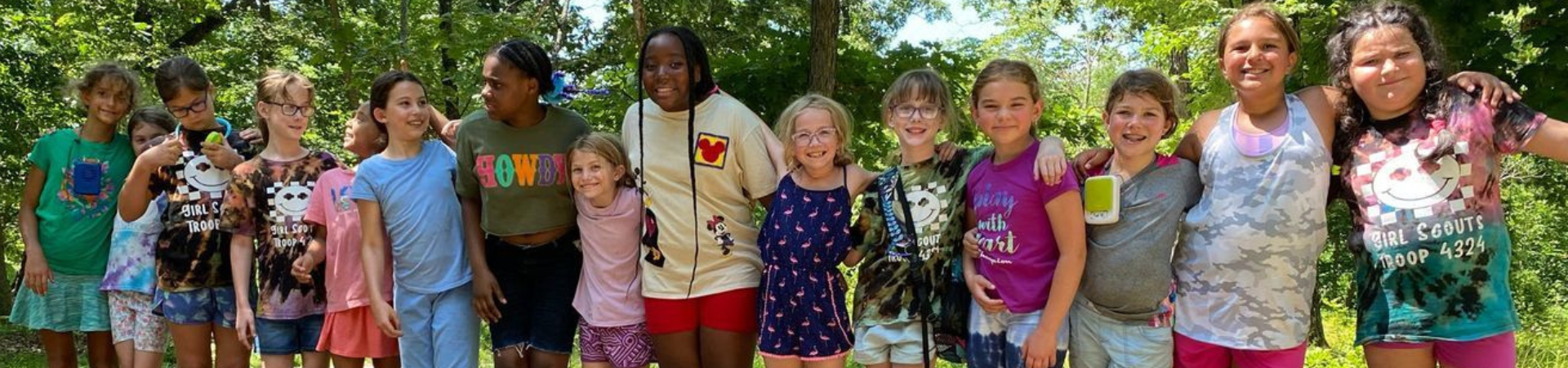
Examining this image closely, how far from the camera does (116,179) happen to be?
4656 millimetres

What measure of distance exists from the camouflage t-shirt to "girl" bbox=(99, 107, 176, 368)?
3.22 metres

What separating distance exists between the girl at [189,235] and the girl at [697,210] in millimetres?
1979

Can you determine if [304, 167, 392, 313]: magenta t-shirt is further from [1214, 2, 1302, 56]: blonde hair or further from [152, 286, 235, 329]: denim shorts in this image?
[1214, 2, 1302, 56]: blonde hair

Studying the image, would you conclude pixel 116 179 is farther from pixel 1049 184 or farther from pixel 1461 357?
pixel 1461 357

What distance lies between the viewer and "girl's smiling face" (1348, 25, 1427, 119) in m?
2.92

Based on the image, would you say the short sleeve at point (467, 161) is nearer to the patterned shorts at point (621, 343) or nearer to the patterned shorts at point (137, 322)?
the patterned shorts at point (621, 343)

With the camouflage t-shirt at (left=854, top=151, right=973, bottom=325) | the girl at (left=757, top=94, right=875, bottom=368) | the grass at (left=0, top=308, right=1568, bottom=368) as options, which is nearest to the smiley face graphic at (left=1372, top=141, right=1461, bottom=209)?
the camouflage t-shirt at (left=854, top=151, right=973, bottom=325)

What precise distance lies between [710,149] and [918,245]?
0.77m

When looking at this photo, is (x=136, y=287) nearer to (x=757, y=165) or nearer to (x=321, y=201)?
(x=321, y=201)

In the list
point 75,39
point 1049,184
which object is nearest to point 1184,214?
point 1049,184

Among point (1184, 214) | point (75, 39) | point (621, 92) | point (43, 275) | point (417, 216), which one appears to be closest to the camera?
point (1184, 214)

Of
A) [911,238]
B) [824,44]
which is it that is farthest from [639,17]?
[911,238]

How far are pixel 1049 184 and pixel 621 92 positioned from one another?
571 centimetres

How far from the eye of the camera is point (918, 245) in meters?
3.29
